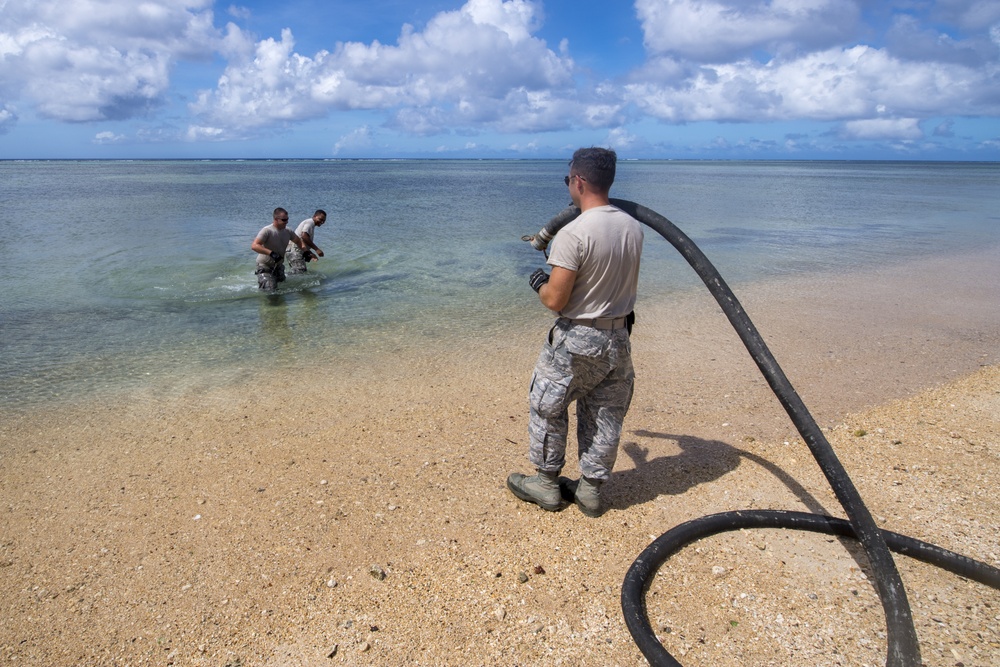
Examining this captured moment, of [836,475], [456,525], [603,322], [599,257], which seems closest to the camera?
[836,475]

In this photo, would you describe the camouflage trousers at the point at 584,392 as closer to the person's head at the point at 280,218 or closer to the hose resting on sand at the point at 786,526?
the hose resting on sand at the point at 786,526

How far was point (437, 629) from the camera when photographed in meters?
3.21

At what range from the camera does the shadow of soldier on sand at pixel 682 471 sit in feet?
14.4

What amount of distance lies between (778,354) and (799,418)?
4.94 m

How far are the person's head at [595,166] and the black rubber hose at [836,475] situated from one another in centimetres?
26

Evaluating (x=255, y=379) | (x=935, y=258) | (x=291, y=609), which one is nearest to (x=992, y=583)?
(x=291, y=609)

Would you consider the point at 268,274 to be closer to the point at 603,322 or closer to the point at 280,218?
the point at 280,218

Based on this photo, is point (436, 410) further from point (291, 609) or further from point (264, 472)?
point (291, 609)

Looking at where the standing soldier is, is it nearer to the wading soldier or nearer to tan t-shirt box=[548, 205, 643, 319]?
tan t-shirt box=[548, 205, 643, 319]

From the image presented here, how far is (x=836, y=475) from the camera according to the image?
10.3 feet

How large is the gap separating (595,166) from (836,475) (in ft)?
6.87

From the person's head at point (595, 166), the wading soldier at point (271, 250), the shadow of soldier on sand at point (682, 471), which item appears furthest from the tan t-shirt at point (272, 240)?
the person's head at point (595, 166)

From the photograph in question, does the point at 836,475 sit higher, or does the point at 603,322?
the point at 603,322

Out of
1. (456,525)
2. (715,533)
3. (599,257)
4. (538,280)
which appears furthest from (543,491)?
(599,257)
